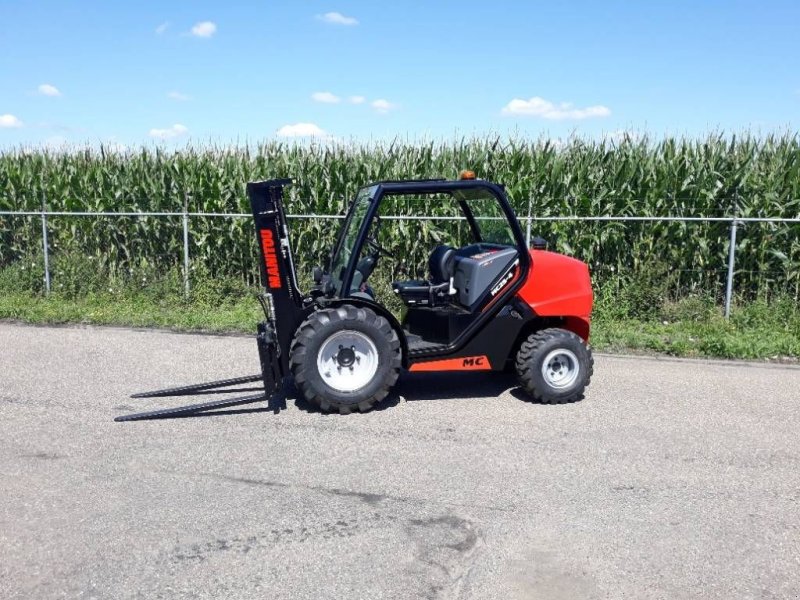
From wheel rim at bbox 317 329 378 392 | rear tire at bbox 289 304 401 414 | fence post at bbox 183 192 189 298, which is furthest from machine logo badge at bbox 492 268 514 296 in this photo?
fence post at bbox 183 192 189 298

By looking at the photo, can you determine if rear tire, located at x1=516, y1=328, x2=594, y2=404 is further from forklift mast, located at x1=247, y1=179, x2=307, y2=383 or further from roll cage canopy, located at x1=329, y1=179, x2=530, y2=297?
forklift mast, located at x1=247, y1=179, x2=307, y2=383

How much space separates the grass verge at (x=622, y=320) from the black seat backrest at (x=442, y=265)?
3.15m

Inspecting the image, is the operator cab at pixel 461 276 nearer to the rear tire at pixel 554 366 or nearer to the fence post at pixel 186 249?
the rear tire at pixel 554 366

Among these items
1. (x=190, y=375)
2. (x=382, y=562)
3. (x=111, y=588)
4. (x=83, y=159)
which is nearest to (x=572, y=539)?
(x=382, y=562)

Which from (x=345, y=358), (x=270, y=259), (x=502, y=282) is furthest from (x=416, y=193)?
(x=345, y=358)

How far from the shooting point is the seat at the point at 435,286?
6.84 meters

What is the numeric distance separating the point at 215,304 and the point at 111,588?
29.0 feet

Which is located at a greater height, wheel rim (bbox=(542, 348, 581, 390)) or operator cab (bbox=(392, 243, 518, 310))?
operator cab (bbox=(392, 243, 518, 310))

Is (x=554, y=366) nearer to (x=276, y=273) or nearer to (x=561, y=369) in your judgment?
(x=561, y=369)

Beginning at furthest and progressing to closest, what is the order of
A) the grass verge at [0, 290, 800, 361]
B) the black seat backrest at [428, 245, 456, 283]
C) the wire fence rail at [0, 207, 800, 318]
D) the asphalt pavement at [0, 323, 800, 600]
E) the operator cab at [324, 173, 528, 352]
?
the wire fence rail at [0, 207, 800, 318], the grass verge at [0, 290, 800, 361], the black seat backrest at [428, 245, 456, 283], the operator cab at [324, 173, 528, 352], the asphalt pavement at [0, 323, 800, 600]

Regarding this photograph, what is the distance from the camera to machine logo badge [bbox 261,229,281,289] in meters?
6.09

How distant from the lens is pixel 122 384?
24.0 feet

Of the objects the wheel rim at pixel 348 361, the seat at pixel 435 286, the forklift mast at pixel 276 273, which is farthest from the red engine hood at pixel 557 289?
the forklift mast at pixel 276 273

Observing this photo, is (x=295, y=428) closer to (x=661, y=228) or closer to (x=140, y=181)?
(x=661, y=228)
